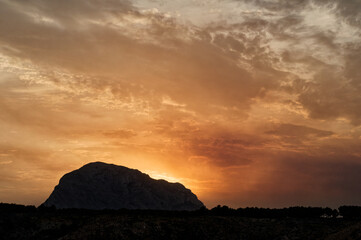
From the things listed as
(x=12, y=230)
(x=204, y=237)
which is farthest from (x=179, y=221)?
(x=12, y=230)

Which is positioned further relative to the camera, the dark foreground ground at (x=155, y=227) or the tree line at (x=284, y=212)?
the tree line at (x=284, y=212)

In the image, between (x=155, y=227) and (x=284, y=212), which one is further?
(x=284, y=212)

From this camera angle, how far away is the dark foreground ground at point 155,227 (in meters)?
75.6

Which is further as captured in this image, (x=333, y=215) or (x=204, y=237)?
(x=333, y=215)

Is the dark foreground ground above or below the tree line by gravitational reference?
below

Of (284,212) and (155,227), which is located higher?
(284,212)

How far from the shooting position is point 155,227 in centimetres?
8006

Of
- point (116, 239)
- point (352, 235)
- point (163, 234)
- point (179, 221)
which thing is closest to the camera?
point (352, 235)

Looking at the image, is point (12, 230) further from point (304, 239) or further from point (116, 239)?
point (304, 239)

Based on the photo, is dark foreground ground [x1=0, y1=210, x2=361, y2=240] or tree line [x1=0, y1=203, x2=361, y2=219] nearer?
dark foreground ground [x1=0, y1=210, x2=361, y2=240]

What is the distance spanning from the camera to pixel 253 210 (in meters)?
107

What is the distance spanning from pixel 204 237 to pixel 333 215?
44627 millimetres

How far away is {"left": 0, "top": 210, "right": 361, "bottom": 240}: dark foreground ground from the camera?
75.6 meters

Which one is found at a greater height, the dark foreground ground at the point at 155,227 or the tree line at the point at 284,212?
the tree line at the point at 284,212
